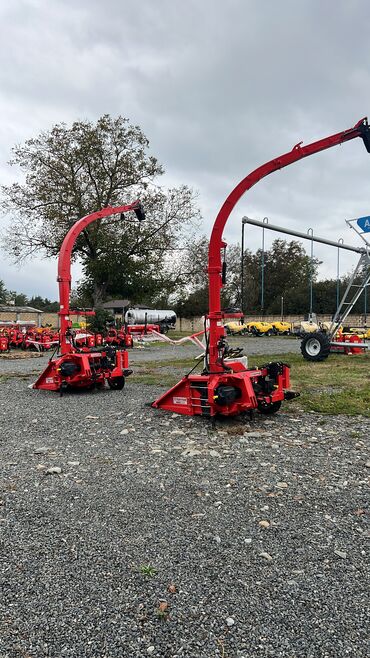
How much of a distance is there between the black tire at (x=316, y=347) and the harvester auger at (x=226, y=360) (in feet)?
27.2

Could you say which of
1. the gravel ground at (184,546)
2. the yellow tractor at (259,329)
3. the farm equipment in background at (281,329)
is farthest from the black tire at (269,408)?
the farm equipment in background at (281,329)

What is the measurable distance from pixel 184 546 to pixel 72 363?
23.2 ft

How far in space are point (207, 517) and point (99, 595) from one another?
4.15 feet

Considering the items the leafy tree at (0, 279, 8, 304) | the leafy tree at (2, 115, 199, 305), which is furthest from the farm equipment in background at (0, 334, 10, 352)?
the leafy tree at (0, 279, 8, 304)

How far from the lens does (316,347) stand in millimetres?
15844

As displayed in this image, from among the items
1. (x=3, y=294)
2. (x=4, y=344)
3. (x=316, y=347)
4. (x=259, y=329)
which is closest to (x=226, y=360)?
(x=316, y=347)

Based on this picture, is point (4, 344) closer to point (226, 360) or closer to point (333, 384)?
point (333, 384)

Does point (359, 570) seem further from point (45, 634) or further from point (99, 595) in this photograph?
point (45, 634)

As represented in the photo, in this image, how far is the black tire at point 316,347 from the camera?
15.5 m

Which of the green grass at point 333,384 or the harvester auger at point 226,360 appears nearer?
the harvester auger at point 226,360

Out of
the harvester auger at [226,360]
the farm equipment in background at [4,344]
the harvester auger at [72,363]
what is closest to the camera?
the harvester auger at [226,360]

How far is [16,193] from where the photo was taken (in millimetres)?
31547

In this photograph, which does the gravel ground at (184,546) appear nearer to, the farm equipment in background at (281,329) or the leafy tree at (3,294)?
the farm equipment in background at (281,329)

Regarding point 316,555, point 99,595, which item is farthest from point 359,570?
point 99,595
